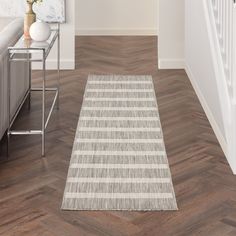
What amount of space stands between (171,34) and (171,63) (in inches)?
13.4

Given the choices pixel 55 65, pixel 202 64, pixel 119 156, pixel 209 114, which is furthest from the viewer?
pixel 55 65

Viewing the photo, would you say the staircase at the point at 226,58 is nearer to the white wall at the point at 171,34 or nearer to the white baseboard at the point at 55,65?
the white wall at the point at 171,34

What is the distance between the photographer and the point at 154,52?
8.49 m

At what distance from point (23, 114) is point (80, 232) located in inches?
93.6

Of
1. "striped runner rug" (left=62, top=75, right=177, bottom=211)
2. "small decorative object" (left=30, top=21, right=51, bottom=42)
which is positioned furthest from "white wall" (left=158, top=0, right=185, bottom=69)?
"small decorative object" (left=30, top=21, right=51, bottom=42)

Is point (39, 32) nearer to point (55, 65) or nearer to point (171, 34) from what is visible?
point (55, 65)

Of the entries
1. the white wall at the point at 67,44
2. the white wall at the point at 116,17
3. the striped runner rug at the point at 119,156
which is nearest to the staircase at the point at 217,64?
the striped runner rug at the point at 119,156

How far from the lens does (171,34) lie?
24.4 ft

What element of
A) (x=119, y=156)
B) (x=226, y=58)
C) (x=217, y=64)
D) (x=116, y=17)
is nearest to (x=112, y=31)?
(x=116, y=17)

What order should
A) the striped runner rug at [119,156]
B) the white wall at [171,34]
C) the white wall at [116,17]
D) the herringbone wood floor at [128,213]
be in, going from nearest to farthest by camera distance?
the herringbone wood floor at [128,213]
the striped runner rug at [119,156]
the white wall at [171,34]
the white wall at [116,17]

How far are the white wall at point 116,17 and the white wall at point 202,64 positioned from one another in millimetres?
2686

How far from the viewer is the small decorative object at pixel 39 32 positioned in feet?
15.5

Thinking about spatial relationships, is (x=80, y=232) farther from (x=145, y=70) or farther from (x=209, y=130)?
(x=145, y=70)

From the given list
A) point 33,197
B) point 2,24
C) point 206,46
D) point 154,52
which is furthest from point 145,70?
point 33,197
